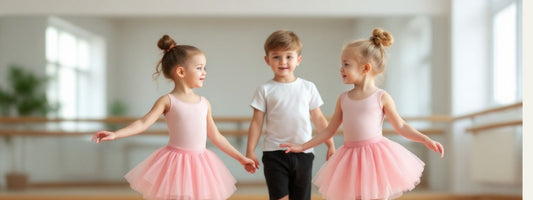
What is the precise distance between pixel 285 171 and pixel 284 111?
0.25 meters

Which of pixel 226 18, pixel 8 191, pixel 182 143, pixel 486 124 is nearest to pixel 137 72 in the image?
pixel 226 18

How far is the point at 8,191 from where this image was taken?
5738mm

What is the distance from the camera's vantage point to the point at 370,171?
8.32ft

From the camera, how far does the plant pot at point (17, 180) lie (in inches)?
229

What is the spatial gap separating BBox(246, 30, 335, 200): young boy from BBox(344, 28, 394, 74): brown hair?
32 centimetres

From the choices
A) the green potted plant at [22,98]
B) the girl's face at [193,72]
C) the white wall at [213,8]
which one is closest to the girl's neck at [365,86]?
the girl's face at [193,72]

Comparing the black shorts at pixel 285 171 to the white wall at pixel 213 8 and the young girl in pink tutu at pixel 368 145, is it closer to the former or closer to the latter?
the young girl in pink tutu at pixel 368 145

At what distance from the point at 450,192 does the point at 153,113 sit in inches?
151

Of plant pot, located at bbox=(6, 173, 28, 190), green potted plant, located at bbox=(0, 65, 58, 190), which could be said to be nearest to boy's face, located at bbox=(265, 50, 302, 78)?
green potted plant, located at bbox=(0, 65, 58, 190)

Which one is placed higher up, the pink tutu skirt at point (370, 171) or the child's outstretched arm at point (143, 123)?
the child's outstretched arm at point (143, 123)

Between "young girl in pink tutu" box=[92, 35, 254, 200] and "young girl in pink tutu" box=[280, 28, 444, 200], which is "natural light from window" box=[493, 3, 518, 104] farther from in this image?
"young girl in pink tutu" box=[92, 35, 254, 200]

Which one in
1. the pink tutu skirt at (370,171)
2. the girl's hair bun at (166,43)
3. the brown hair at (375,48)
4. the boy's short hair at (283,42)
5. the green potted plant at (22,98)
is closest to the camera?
the pink tutu skirt at (370,171)

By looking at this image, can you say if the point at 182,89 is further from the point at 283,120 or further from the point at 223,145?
the point at 283,120

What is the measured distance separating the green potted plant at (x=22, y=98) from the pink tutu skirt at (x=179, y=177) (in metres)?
3.42
